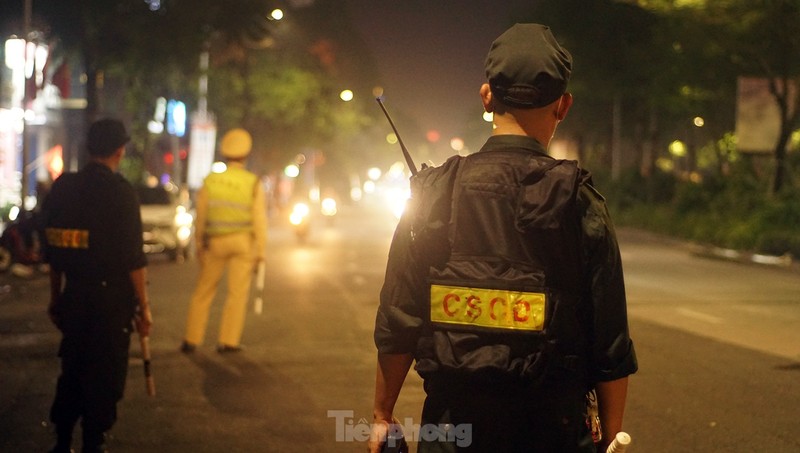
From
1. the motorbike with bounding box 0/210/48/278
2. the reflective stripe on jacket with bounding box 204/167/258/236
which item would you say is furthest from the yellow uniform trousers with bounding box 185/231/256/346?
the motorbike with bounding box 0/210/48/278

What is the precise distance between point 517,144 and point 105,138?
142 inches

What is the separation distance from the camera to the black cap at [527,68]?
316cm

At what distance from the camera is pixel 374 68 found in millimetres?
91625

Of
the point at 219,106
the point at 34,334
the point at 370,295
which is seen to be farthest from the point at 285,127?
the point at 34,334

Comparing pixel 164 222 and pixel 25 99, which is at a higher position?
pixel 25 99

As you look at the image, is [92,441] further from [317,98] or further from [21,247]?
[317,98]

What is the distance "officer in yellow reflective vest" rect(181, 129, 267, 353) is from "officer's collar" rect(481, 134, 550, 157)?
754 centimetres

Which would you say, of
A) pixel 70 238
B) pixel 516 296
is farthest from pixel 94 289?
pixel 516 296

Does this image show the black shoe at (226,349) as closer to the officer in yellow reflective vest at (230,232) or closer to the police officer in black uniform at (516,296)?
the officer in yellow reflective vest at (230,232)

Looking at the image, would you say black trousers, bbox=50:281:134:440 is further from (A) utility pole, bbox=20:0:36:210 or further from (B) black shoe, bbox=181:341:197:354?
(A) utility pole, bbox=20:0:36:210

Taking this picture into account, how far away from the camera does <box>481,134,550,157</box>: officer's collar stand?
322 cm

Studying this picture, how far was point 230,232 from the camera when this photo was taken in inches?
424

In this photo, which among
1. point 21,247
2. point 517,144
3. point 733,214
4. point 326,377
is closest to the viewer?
point 517,144

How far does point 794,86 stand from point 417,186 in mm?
31552
